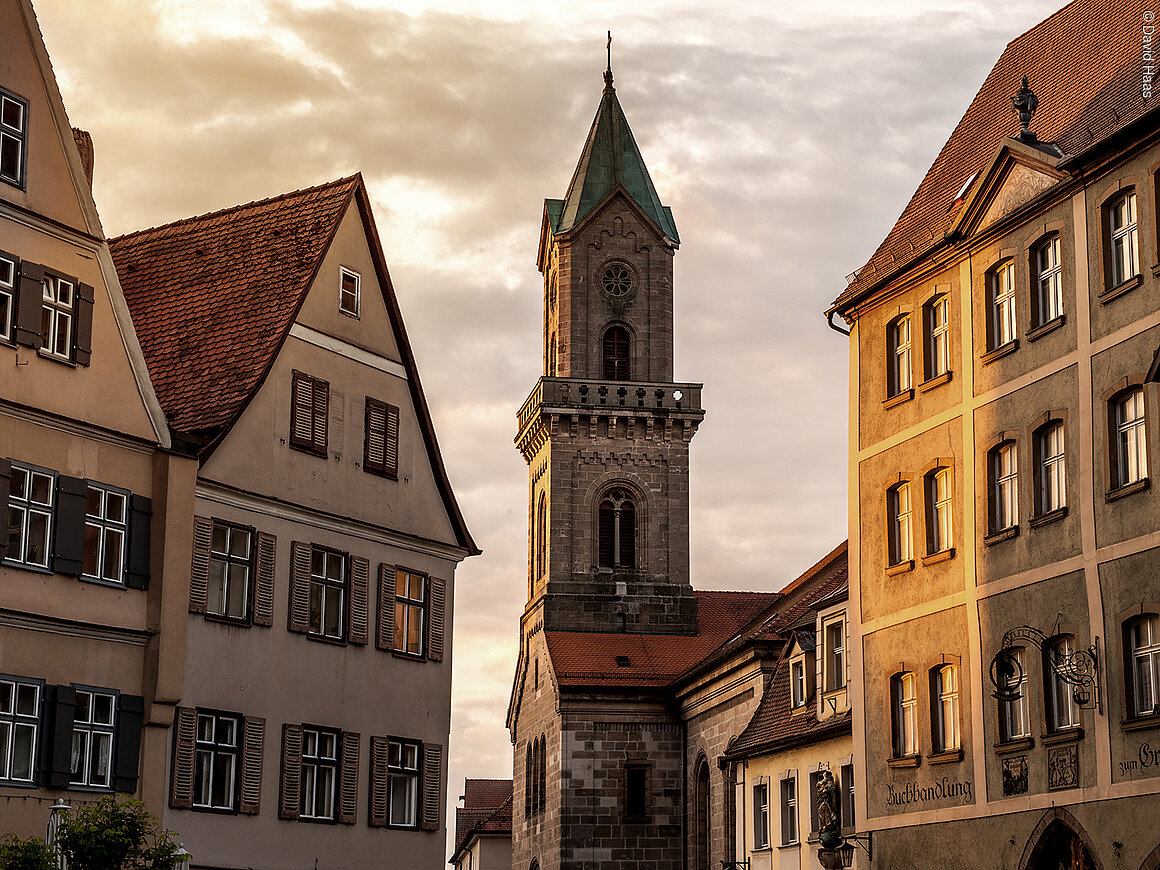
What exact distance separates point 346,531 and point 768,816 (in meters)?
17.5

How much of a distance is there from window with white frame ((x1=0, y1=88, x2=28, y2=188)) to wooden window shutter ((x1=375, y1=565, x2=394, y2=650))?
10.3 m

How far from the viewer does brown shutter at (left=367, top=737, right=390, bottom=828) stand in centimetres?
3538

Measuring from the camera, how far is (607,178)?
295 feet

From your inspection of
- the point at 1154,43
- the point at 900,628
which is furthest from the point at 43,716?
the point at 1154,43

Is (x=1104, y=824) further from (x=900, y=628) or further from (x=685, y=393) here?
(x=685, y=393)

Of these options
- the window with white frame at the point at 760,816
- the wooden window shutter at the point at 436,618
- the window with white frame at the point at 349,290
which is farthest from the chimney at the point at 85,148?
the window with white frame at the point at 760,816

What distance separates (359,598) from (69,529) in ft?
23.2

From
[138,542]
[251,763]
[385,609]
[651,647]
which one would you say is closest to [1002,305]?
[385,609]

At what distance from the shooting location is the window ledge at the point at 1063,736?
1208 inches

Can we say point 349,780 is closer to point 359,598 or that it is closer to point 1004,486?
point 359,598

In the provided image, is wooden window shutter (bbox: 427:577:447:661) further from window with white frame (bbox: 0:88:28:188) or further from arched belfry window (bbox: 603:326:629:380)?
arched belfry window (bbox: 603:326:629:380)

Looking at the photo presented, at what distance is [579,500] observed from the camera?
84750 millimetres

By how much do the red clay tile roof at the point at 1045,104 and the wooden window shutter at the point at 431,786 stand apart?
12503mm

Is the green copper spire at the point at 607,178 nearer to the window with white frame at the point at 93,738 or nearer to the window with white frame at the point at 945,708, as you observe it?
the window with white frame at the point at 945,708
